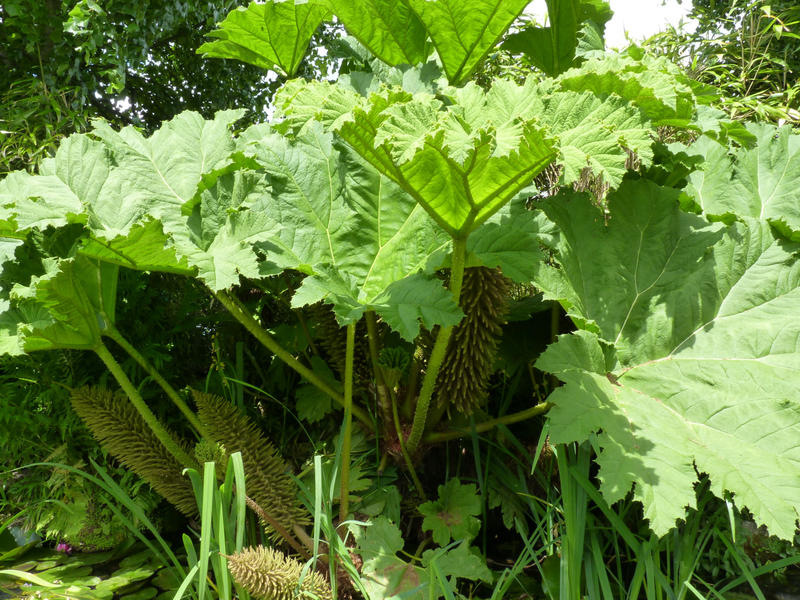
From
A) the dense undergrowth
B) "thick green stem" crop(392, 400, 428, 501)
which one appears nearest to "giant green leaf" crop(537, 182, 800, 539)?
the dense undergrowth

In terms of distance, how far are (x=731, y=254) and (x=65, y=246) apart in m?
1.89

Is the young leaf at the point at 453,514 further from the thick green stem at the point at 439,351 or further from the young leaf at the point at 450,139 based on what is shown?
the young leaf at the point at 450,139

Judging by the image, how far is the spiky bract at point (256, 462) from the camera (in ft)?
5.66

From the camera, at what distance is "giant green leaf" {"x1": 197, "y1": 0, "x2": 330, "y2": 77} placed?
2033 millimetres

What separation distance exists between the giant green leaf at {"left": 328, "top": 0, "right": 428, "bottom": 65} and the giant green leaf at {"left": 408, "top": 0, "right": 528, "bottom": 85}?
104 millimetres

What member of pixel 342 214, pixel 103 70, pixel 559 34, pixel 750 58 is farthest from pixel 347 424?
pixel 750 58

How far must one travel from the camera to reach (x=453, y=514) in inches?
67.4

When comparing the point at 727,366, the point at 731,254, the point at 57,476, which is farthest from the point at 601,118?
the point at 57,476

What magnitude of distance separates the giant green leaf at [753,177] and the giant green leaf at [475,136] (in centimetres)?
73

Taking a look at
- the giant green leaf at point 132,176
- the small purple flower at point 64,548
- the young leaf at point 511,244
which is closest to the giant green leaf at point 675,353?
the young leaf at point 511,244

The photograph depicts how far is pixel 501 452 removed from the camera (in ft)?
6.65

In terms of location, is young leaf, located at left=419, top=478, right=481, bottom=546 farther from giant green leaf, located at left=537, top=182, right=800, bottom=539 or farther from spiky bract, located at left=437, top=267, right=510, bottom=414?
giant green leaf, located at left=537, top=182, right=800, bottom=539

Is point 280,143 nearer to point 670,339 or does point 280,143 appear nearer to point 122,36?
point 670,339

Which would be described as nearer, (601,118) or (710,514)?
(601,118)
